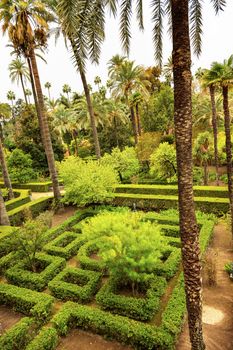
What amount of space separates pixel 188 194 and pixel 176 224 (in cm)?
1010

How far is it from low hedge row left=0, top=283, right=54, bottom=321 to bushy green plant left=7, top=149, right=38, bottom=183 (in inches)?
770

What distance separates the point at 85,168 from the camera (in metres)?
18.7

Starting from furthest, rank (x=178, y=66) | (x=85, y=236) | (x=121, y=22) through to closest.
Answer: (x=85, y=236)
(x=121, y=22)
(x=178, y=66)

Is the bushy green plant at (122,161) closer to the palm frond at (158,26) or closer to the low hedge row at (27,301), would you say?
the low hedge row at (27,301)

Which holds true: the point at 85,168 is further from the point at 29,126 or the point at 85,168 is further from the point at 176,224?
the point at 29,126

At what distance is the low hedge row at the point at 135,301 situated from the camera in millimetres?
8875

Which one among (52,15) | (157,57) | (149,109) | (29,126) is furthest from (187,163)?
(29,126)

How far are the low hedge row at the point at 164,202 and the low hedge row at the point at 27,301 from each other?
850 cm

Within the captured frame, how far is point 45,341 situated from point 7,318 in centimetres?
291

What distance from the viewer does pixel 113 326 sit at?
8.30m

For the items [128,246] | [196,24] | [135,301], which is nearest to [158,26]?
[196,24]

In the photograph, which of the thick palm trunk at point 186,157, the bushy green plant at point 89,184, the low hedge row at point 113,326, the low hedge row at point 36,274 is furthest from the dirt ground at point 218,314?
the bushy green plant at point 89,184

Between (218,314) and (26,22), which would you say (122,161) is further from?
(218,314)

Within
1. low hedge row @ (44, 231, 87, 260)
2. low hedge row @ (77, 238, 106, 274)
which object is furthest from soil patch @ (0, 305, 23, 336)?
low hedge row @ (44, 231, 87, 260)
